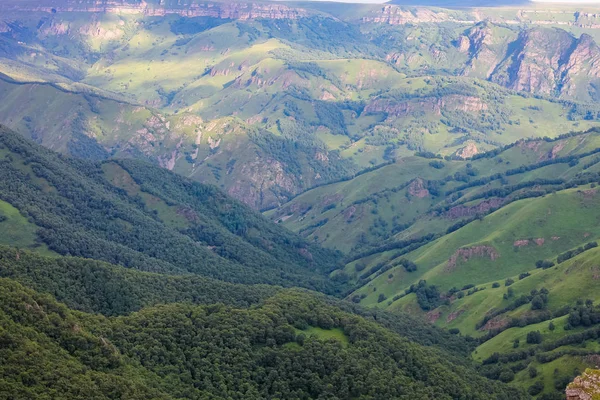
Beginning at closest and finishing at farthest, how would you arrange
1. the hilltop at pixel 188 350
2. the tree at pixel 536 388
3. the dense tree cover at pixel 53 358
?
the dense tree cover at pixel 53 358, the hilltop at pixel 188 350, the tree at pixel 536 388

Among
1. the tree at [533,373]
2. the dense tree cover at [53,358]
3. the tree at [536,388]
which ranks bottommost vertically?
the dense tree cover at [53,358]

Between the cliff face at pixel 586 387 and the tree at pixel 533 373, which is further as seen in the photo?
the tree at pixel 533 373

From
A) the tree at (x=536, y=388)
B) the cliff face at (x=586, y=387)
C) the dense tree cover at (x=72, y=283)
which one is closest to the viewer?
the cliff face at (x=586, y=387)

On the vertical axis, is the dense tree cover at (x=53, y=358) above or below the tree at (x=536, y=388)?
below

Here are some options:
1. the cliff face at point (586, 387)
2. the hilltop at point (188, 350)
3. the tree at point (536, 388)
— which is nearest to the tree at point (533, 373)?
the tree at point (536, 388)

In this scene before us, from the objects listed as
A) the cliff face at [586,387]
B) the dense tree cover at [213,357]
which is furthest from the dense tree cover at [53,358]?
the cliff face at [586,387]

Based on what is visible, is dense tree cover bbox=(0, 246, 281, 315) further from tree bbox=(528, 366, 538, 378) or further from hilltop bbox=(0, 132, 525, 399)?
tree bbox=(528, 366, 538, 378)

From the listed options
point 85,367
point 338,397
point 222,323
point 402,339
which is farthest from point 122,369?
point 402,339

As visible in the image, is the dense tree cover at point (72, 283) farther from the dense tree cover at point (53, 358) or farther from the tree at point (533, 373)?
the tree at point (533, 373)

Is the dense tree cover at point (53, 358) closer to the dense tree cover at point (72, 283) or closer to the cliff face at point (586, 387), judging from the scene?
the dense tree cover at point (72, 283)
